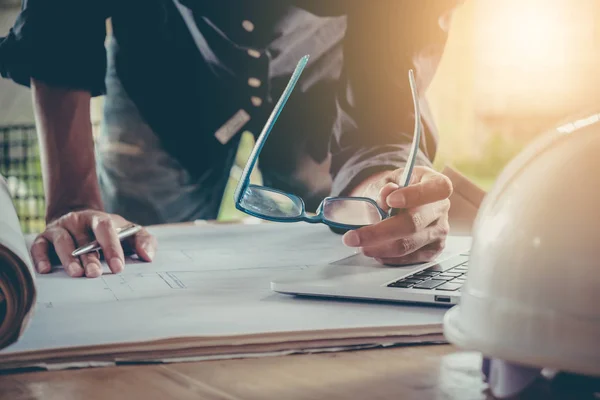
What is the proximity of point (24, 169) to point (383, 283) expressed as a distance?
68.5 inches

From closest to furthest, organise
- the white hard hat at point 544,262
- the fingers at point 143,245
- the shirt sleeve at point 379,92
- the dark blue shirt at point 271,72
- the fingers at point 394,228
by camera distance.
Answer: the white hard hat at point 544,262 → the fingers at point 394,228 → the fingers at point 143,245 → the shirt sleeve at point 379,92 → the dark blue shirt at point 271,72

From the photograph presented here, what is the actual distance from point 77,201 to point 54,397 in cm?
64

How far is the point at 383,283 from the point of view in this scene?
0.47 m

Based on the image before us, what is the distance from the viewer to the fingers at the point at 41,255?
625 millimetres

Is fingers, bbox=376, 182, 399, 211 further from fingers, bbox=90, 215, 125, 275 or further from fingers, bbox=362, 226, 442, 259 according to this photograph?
fingers, bbox=90, 215, 125, 275

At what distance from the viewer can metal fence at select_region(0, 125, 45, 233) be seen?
1908mm

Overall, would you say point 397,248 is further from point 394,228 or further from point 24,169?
point 24,169

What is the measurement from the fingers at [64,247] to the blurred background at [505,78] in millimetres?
1597

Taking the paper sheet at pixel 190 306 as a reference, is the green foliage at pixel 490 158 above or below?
above

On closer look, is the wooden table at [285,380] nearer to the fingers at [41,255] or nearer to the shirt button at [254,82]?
the fingers at [41,255]

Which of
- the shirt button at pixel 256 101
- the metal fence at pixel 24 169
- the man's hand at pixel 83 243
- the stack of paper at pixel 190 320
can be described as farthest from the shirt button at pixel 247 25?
the metal fence at pixel 24 169

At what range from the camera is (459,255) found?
610 mm

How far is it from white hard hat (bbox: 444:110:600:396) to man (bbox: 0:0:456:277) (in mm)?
647

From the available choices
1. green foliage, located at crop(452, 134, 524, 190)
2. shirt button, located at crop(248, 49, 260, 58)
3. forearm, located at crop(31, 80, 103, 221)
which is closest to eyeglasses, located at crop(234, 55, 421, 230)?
forearm, located at crop(31, 80, 103, 221)
